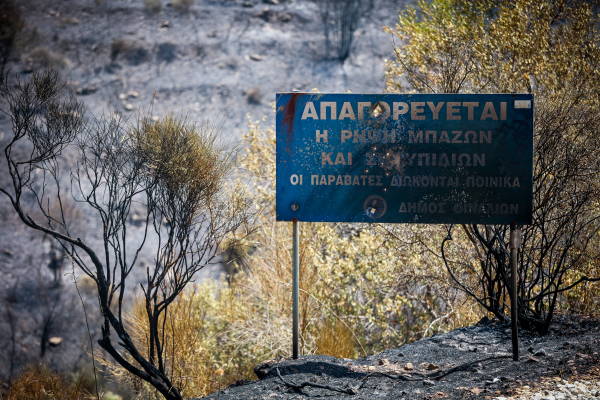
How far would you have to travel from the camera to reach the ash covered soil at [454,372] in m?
3.40

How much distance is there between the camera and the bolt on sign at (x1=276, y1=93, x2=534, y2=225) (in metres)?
4.23

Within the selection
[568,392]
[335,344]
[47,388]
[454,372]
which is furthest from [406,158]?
[47,388]

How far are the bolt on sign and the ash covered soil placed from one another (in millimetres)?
1219

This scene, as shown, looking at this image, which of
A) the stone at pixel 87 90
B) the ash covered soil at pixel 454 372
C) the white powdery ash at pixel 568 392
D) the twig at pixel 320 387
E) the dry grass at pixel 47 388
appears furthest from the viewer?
the stone at pixel 87 90

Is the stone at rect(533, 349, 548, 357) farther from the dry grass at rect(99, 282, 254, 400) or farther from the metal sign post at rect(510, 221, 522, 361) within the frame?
the dry grass at rect(99, 282, 254, 400)

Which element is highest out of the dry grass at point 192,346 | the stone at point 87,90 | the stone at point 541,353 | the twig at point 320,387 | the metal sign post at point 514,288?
the stone at point 87,90

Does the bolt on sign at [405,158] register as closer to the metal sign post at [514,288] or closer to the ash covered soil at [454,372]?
the metal sign post at [514,288]

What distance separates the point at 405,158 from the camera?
14.1 ft

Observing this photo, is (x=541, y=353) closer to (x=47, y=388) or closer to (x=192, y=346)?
(x=192, y=346)

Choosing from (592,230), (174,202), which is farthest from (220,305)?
(592,230)

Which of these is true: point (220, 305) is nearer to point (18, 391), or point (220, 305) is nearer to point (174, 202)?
point (18, 391)

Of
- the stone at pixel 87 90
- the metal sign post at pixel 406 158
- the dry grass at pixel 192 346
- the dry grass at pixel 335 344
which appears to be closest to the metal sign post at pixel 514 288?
the metal sign post at pixel 406 158

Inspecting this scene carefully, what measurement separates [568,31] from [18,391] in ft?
42.7

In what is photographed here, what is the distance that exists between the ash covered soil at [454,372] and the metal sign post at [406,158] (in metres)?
0.43
